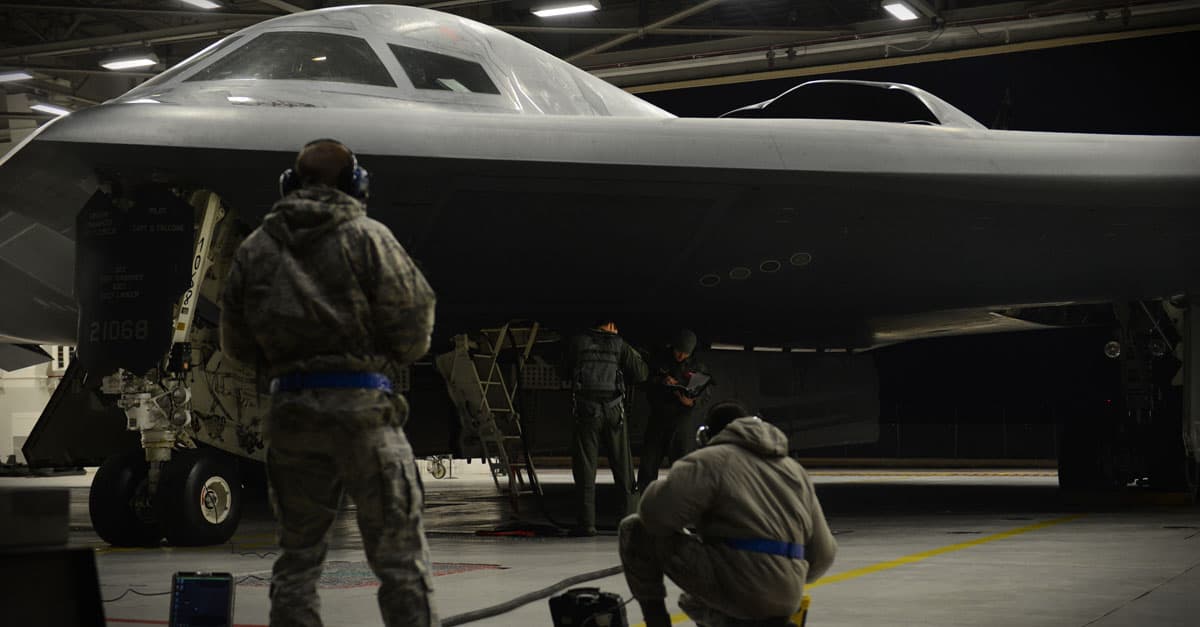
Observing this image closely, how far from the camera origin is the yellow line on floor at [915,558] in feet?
21.8

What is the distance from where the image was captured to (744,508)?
409cm

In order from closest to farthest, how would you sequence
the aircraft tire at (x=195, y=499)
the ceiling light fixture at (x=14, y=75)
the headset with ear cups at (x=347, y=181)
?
the headset with ear cups at (x=347, y=181) < the aircraft tire at (x=195, y=499) < the ceiling light fixture at (x=14, y=75)

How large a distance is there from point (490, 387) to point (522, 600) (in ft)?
19.3

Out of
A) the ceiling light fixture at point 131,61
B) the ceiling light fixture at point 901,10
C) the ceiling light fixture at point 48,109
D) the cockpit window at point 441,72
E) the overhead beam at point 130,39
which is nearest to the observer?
the cockpit window at point 441,72

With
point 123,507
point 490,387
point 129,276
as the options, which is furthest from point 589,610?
point 490,387

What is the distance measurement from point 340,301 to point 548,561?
4139 mm

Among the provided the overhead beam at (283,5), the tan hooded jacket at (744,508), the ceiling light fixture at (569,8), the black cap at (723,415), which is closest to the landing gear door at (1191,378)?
the black cap at (723,415)

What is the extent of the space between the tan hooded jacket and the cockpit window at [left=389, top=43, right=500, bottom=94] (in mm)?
5390

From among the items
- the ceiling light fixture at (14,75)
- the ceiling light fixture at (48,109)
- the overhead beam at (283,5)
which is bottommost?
the ceiling light fixture at (48,109)

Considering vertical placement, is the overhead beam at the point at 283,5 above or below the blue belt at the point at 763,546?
above

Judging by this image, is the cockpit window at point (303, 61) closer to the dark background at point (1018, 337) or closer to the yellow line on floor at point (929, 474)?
the yellow line on floor at point (929, 474)

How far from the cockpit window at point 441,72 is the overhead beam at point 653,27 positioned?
13.3 m

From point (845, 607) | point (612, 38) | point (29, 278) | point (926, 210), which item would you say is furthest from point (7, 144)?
point (845, 607)

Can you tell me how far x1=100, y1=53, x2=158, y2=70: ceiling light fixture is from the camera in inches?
1006
